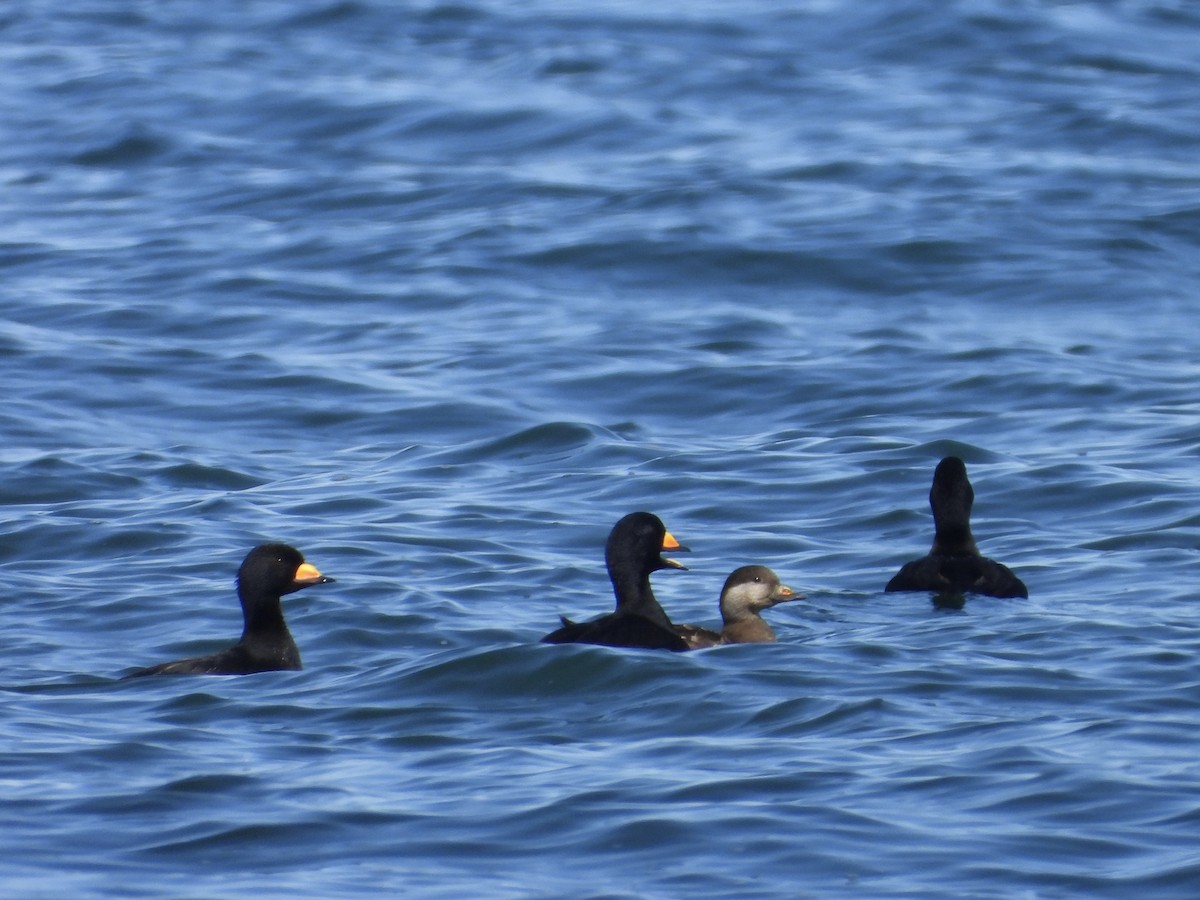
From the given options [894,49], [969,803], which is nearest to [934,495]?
[969,803]

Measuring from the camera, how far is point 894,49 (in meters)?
28.8

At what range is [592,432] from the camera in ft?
50.4

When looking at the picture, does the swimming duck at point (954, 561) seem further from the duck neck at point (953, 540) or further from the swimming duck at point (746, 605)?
the swimming duck at point (746, 605)

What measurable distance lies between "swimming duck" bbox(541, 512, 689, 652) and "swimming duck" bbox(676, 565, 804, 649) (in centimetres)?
24

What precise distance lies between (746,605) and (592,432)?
16.1 ft

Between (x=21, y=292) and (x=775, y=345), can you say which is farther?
(x=21, y=292)

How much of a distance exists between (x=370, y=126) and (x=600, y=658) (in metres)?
17.3

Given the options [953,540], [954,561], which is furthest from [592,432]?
[954,561]

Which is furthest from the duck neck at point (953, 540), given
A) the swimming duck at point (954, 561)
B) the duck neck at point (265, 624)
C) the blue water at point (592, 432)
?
the duck neck at point (265, 624)

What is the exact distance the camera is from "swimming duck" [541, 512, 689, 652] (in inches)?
387

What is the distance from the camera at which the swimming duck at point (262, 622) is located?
972cm

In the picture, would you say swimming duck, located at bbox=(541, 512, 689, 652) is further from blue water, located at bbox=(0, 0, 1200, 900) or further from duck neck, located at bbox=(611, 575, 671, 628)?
blue water, located at bbox=(0, 0, 1200, 900)

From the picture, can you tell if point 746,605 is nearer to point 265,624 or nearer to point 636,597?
point 636,597

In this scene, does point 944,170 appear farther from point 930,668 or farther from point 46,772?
point 46,772
